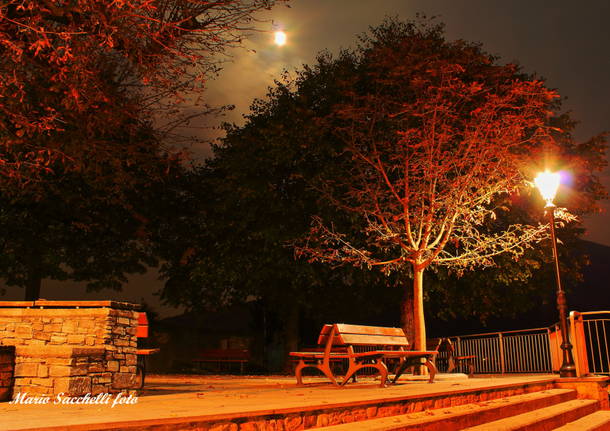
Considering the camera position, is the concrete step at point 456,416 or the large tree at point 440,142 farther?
the large tree at point 440,142

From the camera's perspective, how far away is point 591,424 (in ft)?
25.9

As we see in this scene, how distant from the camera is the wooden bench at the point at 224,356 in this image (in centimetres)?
2280

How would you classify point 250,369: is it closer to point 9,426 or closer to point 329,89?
point 329,89

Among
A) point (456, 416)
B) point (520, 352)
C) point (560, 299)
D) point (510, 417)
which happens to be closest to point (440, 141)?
point (560, 299)

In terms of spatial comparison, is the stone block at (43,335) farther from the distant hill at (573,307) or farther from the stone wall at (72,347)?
the distant hill at (573,307)

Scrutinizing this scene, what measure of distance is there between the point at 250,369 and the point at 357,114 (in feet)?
45.4

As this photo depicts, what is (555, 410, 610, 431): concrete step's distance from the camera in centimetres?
742

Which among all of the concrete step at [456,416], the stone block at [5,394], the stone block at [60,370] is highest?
the stone block at [60,370]

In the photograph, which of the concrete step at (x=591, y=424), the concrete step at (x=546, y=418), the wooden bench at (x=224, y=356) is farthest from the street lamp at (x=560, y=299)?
the wooden bench at (x=224, y=356)

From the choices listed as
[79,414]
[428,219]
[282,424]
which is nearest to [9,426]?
[79,414]

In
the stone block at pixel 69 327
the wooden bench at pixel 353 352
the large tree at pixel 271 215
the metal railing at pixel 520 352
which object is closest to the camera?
the stone block at pixel 69 327

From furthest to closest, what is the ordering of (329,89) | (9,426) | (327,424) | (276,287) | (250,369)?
(250,369) → (276,287) → (329,89) → (327,424) → (9,426)

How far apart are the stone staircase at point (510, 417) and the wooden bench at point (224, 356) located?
1467 cm

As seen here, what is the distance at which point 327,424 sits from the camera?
4.89 m
